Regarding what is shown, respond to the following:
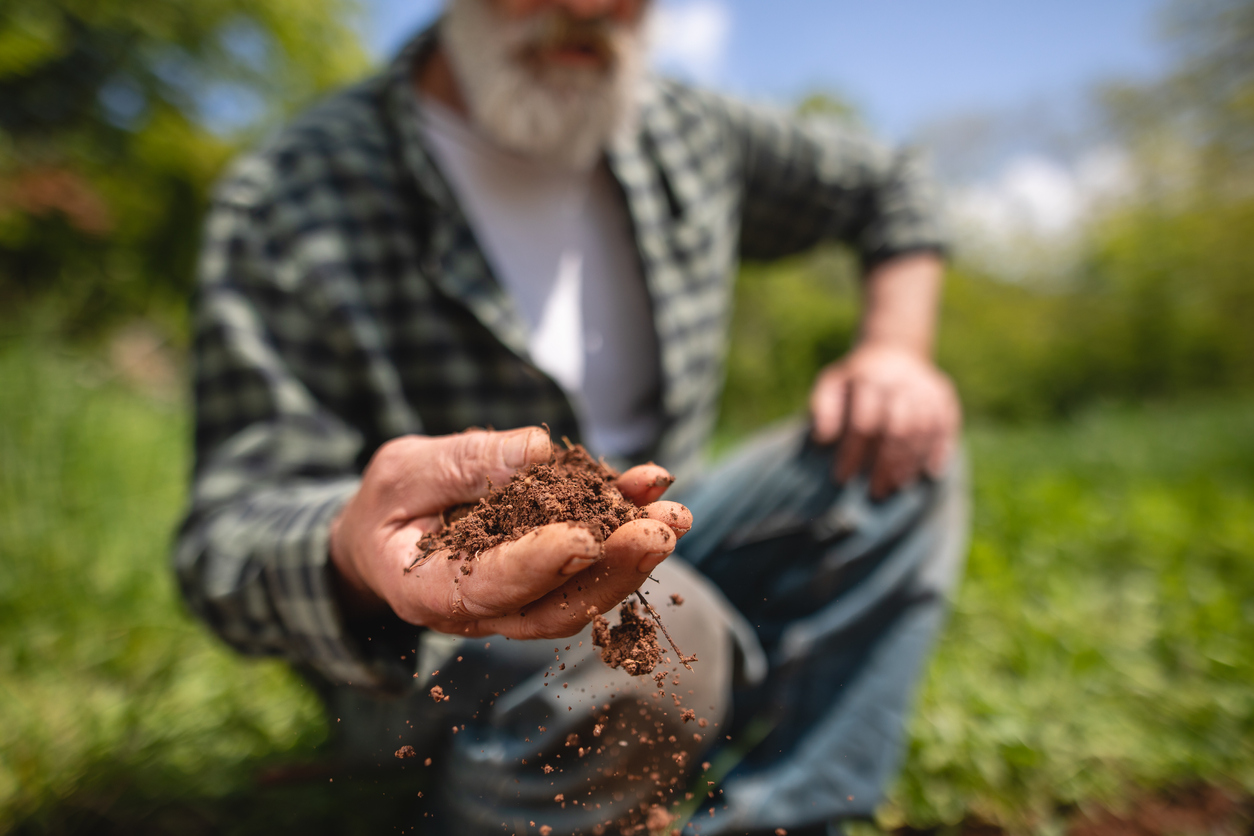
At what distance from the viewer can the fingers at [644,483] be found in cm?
64

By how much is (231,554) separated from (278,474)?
7.3 inches

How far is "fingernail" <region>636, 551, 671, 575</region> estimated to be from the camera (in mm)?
542

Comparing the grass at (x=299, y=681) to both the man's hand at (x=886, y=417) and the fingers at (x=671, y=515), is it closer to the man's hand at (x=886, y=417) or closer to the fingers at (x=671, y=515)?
the fingers at (x=671, y=515)

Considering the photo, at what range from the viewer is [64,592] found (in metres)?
2.01

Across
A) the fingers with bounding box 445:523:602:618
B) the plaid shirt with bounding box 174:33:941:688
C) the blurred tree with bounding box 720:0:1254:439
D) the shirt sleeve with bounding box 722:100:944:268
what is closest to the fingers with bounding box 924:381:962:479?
the plaid shirt with bounding box 174:33:941:688

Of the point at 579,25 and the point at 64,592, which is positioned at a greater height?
the point at 579,25

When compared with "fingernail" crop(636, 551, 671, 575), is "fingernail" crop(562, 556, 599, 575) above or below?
above

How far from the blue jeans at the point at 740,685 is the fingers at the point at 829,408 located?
4cm

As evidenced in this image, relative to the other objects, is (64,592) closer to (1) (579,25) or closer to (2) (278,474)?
(2) (278,474)

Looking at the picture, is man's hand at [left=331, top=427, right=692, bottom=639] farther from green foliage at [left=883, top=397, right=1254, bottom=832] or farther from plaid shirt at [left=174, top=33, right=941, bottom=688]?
green foliage at [left=883, top=397, right=1254, bottom=832]

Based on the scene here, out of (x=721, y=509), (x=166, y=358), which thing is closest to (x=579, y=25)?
(x=721, y=509)

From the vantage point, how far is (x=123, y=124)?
518 cm

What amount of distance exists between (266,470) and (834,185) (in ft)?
5.62

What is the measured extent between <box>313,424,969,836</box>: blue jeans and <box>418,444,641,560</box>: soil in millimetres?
105
